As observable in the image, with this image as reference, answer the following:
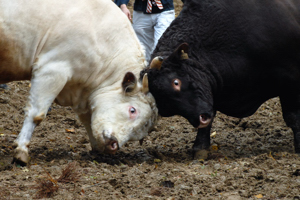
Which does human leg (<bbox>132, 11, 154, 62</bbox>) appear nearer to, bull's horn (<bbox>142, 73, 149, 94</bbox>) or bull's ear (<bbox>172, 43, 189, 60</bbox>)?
bull's horn (<bbox>142, 73, 149, 94</bbox>)

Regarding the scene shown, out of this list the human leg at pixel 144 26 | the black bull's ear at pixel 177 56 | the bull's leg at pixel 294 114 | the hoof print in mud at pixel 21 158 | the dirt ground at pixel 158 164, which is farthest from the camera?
the human leg at pixel 144 26

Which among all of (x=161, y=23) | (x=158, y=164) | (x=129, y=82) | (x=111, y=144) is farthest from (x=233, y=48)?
(x=161, y=23)

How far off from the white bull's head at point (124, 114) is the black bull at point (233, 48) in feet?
0.47

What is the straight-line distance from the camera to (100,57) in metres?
5.66

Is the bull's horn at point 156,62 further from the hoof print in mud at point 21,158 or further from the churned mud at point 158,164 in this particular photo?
the hoof print in mud at point 21,158

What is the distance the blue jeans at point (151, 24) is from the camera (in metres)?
7.70

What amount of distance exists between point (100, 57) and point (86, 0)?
665mm

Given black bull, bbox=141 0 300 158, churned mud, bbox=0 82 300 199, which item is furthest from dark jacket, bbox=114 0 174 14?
black bull, bbox=141 0 300 158

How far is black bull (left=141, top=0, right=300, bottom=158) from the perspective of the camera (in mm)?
5504

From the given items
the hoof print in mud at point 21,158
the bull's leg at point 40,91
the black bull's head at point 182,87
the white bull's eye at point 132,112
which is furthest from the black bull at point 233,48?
the hoof print in mud at point 21,158

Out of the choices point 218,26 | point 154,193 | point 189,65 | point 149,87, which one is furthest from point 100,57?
point 154,193

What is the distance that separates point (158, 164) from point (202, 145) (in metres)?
0.79

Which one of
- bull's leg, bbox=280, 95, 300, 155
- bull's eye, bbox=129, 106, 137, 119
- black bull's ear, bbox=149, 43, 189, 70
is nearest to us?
black bull's ear, bbox=149, 43, 189, 70

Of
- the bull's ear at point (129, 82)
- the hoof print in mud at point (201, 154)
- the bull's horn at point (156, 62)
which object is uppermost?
the bull's horn at point (156, 62)
